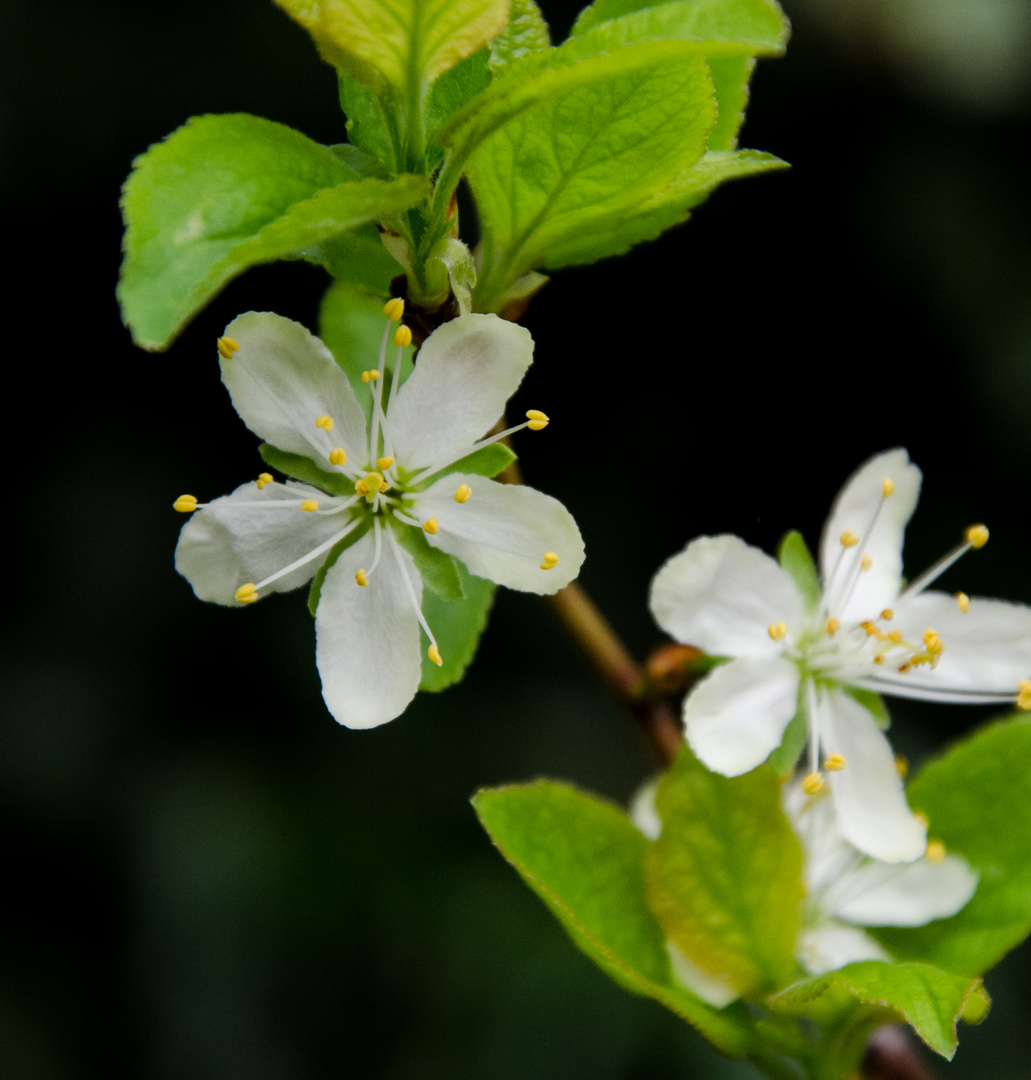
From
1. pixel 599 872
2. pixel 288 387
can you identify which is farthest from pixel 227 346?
pixel 599 872

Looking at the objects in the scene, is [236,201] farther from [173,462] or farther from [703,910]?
[173,462]

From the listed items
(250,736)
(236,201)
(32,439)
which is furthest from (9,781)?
(236,201)

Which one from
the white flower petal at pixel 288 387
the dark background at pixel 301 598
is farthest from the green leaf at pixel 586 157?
the dark background at pixel 301 598

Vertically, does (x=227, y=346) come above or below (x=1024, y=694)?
above

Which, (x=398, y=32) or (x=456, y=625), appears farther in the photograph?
(x=456, y=625)

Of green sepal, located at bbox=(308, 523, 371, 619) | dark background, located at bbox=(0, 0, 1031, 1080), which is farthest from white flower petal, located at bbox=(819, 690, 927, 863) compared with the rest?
dark background, located at bbox=(0, 0, 1031, 1080)

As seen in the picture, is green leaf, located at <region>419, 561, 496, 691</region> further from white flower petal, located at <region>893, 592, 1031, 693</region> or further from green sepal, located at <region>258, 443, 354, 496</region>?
white flower petal, located at <region>893, 592, 1031, 693</region>

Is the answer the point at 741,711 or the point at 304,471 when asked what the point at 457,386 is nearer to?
the point at 304,471
